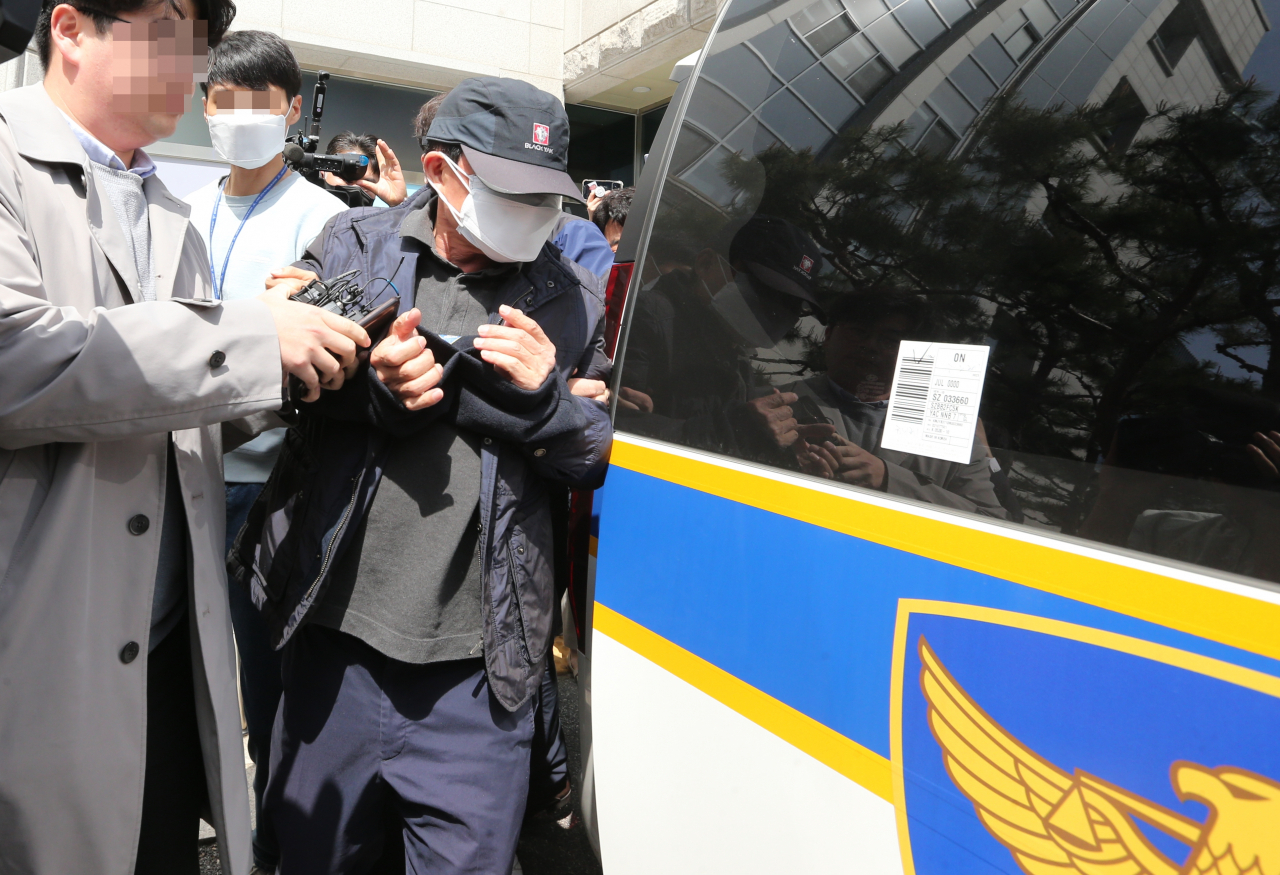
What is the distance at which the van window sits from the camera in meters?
0.88

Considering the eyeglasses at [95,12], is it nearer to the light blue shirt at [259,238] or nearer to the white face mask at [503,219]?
the white face mask at [503,219]

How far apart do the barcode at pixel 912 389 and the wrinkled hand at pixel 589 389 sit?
0.68m

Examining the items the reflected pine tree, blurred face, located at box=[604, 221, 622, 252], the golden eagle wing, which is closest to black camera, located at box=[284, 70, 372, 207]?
blurred face, located at box=[604, 221, 622, 252]

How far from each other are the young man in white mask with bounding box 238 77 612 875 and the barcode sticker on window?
610 mm

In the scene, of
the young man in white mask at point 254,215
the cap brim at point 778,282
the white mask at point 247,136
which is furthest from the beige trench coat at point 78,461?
the white mask at point 247,136

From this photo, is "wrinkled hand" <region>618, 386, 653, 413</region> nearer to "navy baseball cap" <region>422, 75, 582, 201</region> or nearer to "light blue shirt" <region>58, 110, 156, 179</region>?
"navy baseball cap" <region>422, 75, 582, 201</region>

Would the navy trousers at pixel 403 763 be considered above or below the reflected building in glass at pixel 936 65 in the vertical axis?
below

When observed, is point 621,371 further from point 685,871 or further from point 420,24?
point 420,24

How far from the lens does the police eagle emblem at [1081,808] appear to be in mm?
787

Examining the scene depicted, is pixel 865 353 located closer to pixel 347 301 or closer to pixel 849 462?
pixel 849 462

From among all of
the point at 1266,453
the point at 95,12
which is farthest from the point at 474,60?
the point at 1266,453

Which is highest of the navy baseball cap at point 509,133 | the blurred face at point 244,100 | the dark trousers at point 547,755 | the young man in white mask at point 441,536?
the blurred face at point 244,100

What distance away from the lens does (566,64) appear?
29.8 feet

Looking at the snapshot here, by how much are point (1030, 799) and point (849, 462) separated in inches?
18.5
